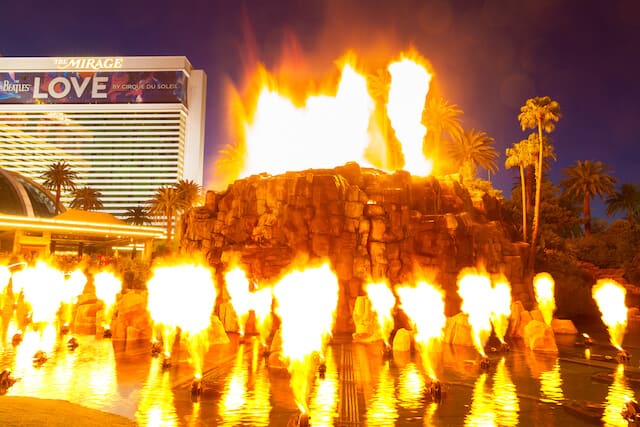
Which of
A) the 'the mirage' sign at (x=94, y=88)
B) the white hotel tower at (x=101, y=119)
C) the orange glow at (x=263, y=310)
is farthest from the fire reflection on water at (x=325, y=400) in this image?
the 'the mirage' sign at (x=94, y=88)

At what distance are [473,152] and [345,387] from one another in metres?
55.9

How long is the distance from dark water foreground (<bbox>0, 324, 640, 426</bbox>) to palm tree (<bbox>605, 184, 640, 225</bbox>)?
50.2 m

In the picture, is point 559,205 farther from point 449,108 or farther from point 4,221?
point 4,221

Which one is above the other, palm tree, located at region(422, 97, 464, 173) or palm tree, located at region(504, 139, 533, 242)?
palm tree, located at region(422, 97, 464, 173)

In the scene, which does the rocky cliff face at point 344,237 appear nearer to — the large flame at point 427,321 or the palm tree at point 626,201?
the large flame at point 427,321

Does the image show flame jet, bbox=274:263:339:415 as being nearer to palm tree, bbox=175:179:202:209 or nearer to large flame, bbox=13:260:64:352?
large flame, bbox=13:260:64:352

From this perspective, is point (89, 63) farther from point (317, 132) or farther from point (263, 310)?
point (263, 310)

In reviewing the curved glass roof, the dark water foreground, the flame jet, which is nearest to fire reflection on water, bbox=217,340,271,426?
the dark water foreground

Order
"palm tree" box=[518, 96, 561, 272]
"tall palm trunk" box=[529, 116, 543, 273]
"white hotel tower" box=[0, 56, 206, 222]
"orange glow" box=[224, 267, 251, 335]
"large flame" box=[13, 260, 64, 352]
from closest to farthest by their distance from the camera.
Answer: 1. "orange glow" box=[224, 267, 251, 335]
2. "large flame" box=[13, 260, 64, 352]
3. "tall palm trunk" box=[529, 116, 543, 273]
4. "palm tree" box=[518, 96, 561, 272]
5. "white hotel tower" box=[0, 56, 206, 222]

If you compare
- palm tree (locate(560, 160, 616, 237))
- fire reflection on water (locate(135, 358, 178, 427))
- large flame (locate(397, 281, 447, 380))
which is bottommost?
fire reflection on water (locate(135, 358, 178, 427))

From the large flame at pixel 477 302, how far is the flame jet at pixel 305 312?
303 inches

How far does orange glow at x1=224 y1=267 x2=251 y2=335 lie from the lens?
29.5 m

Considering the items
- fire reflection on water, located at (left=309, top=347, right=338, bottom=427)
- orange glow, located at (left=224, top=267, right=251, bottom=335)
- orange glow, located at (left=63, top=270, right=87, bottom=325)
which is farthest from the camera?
orange glow, located at (left=63, top=270, right=87, bottom=325)

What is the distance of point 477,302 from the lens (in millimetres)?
28203
